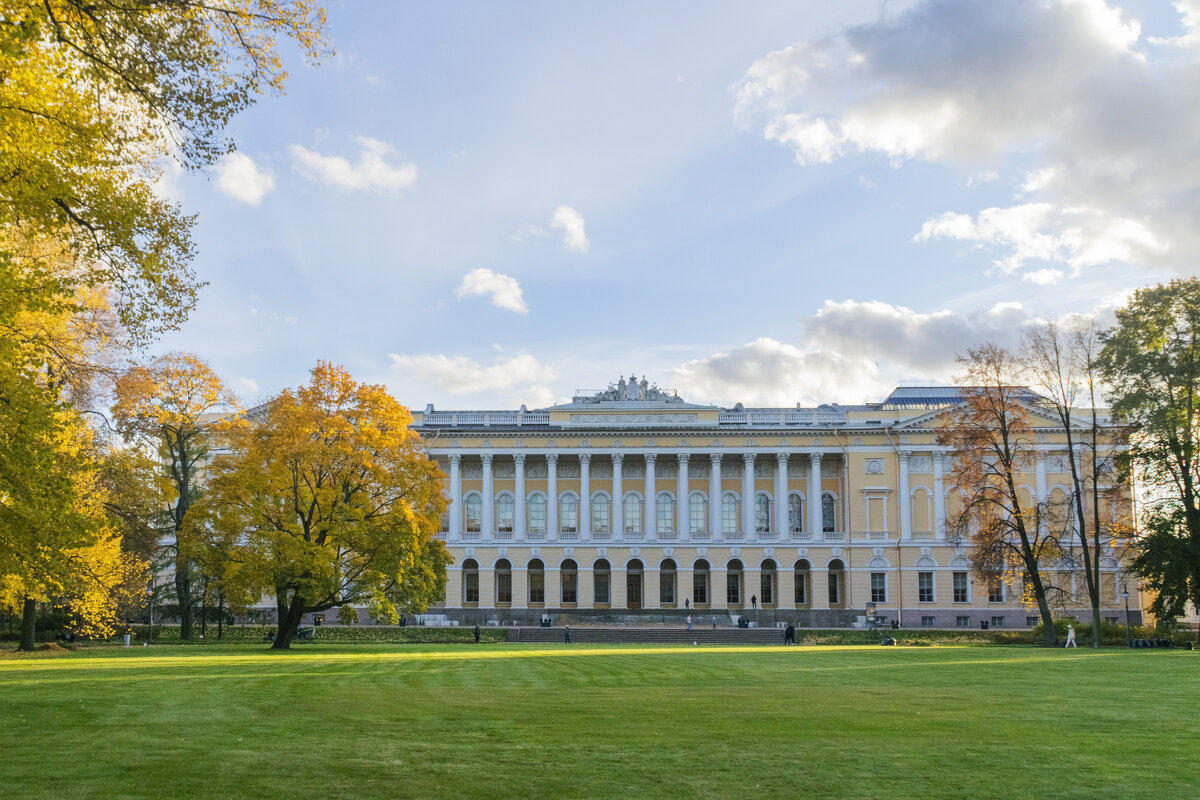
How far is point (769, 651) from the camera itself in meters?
37.2

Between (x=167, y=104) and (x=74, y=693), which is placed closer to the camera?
(x=167, y=104)

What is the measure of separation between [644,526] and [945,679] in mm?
46951

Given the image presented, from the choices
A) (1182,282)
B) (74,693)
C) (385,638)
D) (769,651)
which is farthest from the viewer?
(385,638)

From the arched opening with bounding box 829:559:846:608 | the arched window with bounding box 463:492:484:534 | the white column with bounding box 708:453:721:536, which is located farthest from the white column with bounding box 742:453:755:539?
the arched window with bounding box 463:492:484:534

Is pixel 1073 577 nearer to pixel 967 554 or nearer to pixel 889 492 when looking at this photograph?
pixel 967 554

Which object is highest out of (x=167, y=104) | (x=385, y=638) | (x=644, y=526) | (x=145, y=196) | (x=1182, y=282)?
(x=1182, y=282)

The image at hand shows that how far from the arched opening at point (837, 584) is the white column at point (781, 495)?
3997 mm

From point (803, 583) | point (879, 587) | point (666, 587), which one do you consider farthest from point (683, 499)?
point (879, 587)

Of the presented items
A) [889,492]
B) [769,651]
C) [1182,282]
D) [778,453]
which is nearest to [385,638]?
[769,651]

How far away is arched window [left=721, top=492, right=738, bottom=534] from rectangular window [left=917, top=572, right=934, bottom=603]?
12.4 meters

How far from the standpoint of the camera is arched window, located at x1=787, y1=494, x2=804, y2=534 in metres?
69.9

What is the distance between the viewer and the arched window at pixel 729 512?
69.9 m

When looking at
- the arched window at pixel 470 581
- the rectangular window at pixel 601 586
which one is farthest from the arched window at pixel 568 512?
the arched window at pixel 470 581

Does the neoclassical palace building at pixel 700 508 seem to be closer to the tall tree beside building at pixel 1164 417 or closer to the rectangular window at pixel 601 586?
the rectangular window at pixel 601 586
